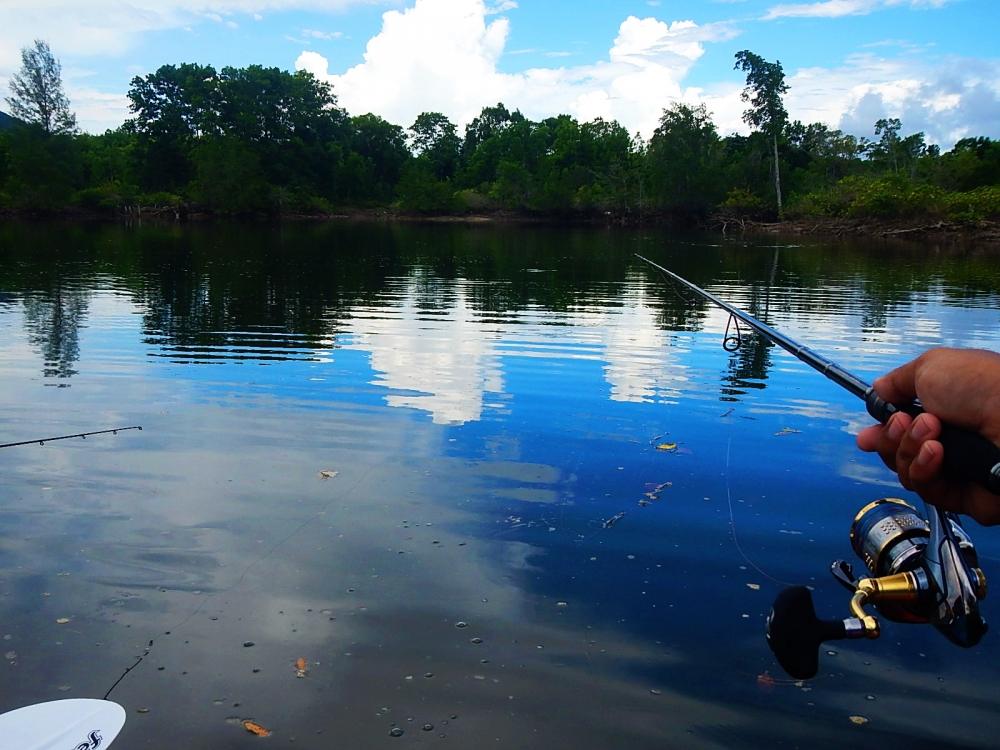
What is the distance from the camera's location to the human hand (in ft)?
6.45

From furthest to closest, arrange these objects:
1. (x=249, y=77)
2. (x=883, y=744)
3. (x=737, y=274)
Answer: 1. (x=249, y=77)
2. (x=737, y=274)
3. (x=883, y=744)

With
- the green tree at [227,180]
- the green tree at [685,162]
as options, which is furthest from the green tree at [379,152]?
the green tree at [685,162]

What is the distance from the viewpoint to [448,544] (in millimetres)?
5672

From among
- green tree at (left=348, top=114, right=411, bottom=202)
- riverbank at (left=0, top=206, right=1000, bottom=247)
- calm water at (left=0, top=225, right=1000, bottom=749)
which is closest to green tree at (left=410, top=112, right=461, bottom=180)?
green tree at (left=348, top=114, right=411, bottom=202)

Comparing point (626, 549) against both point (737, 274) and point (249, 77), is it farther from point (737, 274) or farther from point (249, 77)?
point (249, 77)

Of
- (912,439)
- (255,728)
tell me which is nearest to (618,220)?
(255,728)

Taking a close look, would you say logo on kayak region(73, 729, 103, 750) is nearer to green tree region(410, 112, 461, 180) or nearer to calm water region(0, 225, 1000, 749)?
calm water region(0, 225, 1000, 749)

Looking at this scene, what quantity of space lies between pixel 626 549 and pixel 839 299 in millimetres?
18285

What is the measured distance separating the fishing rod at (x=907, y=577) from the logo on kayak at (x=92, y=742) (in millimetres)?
2789

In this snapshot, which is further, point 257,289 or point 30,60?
point 30,60

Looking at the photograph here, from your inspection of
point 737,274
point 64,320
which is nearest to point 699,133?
point 737,274

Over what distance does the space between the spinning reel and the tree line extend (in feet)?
219

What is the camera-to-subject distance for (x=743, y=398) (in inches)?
396

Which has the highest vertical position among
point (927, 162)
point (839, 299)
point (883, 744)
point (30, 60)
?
point (30, 60)
